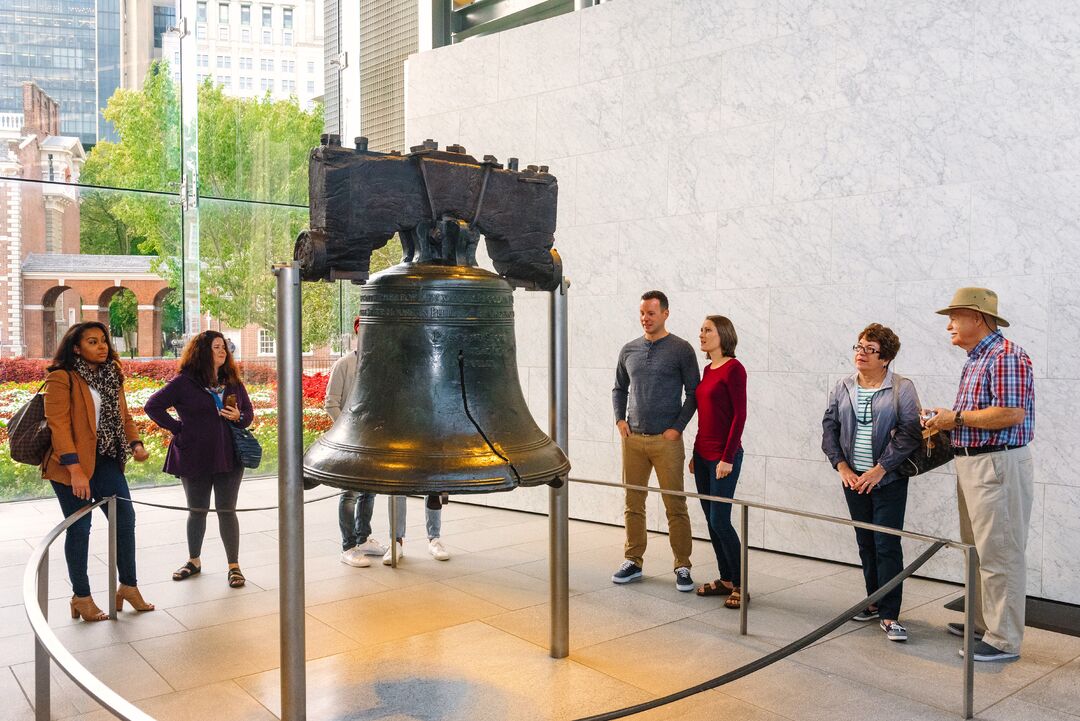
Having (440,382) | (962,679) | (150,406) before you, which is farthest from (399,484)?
(150,406)

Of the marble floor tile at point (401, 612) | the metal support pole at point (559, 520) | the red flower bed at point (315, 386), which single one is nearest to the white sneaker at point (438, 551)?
the marble floor tile at point (401, 612)

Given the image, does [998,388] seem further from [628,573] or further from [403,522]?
[403,522]

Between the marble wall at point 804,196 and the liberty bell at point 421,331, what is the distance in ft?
13.1

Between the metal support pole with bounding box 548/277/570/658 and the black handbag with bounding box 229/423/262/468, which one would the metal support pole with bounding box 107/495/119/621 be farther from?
the metal support pole with bounding box 548/277/570/658

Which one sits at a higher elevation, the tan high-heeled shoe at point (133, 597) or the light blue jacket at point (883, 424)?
the light blue jacket at point (883, 424)

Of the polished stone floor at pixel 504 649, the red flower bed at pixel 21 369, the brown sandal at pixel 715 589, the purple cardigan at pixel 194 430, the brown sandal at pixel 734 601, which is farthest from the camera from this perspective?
the red flower bed at pixel 21 369

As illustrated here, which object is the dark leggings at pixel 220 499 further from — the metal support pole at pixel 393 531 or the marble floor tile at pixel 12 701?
the marble floor tile at pixel 12 701

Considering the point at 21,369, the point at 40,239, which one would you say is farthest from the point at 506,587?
the point at 40,239

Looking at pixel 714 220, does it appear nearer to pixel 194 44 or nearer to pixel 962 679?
pixel 962 679

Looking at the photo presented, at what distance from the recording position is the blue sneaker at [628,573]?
19.1ft

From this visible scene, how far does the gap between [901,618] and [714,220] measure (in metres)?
3.20

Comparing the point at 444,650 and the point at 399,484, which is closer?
the point at 399,484

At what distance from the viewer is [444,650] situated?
15.0 feet

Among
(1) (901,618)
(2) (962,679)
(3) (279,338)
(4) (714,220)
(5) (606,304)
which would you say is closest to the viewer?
(3) (279,338)
